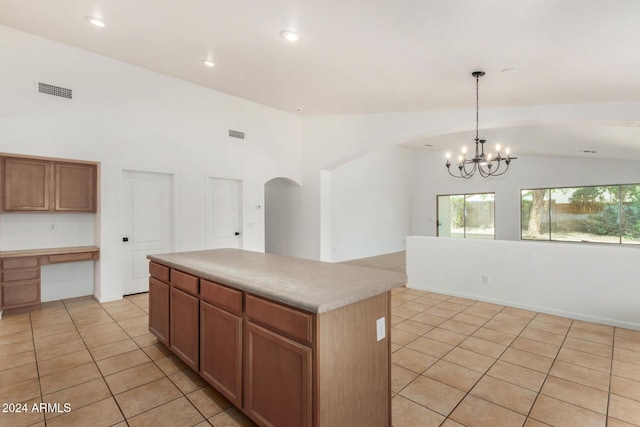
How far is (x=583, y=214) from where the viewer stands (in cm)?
853

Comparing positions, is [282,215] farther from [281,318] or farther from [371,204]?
[281,318]

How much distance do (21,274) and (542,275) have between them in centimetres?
678

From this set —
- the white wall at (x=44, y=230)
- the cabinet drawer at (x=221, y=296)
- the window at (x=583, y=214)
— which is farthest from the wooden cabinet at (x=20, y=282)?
the window at (x=583, y=214)

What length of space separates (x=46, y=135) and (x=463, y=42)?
16.7 ft

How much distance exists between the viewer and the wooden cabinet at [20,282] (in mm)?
4016

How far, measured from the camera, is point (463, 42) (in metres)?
2.97

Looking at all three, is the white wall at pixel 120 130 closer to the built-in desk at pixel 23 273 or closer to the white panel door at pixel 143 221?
the white panel door at pixel 143 221

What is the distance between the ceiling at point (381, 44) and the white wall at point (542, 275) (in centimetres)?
200

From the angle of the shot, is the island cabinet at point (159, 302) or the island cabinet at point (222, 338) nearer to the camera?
the island cabinet at point (222, 338)

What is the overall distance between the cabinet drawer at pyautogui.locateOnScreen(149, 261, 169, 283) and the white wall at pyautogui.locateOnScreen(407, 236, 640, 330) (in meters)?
3.95

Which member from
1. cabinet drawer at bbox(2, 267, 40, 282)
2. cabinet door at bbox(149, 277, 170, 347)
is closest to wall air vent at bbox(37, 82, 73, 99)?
cabinet drawer at bbox(2, 267, 40, 282)

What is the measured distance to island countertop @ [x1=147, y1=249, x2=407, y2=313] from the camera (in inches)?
61.9

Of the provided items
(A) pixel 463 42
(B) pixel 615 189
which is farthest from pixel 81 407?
(B) pixel 615 189

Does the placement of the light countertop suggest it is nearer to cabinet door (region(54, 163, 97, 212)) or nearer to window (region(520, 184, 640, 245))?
cabinet door (region(54, 163, 97, 212))
